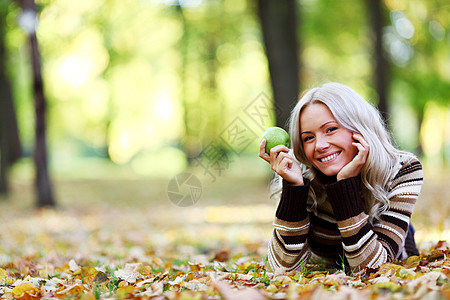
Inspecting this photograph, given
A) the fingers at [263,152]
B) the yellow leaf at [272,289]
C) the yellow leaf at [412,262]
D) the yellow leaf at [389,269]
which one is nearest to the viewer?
the yellow leaf at [272,289]

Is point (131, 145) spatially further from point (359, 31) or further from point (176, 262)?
point (176, 262)

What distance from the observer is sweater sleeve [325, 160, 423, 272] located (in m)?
2.67

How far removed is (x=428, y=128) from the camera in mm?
33344

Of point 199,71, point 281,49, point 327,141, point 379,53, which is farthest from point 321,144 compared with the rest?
point 199,71

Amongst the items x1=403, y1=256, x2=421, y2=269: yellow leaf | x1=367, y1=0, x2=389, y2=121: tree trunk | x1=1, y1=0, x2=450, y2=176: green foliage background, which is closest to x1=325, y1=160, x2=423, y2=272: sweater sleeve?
x1=403, y1=256, x2=421, y2=269: yellow leaf

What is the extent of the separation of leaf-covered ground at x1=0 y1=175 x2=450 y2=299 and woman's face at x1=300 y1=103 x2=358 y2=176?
2.15 ft

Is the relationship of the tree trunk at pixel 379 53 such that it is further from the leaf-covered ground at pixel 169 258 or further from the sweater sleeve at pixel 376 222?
the sweater sleeve at pixel 376 222

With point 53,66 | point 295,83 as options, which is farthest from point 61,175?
point 295,83

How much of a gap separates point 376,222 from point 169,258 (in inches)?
91.0

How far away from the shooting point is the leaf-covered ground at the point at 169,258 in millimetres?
2404

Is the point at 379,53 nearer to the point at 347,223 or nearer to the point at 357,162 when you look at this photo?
the point at 357,162

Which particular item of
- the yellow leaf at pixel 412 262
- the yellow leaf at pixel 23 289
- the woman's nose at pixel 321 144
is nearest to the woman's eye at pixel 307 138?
the woman's nose at pixel 321 144

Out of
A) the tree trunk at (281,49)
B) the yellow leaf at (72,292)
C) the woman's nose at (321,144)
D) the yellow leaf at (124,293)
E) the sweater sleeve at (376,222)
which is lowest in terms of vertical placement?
the yellow leaf at (72,292)

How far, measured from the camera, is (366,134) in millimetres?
2793
